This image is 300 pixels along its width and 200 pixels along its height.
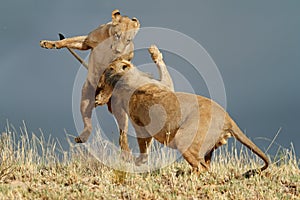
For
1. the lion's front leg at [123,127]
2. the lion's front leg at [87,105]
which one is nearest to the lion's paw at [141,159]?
the lion's front leg at [123,127]

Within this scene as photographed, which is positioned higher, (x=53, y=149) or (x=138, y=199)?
(x=53, y=149)

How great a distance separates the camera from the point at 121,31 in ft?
29.9

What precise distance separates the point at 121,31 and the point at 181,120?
2.62 metres

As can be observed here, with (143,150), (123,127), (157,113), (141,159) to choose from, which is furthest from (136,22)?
(157,113)

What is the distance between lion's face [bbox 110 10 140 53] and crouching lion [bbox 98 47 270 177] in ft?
4.72

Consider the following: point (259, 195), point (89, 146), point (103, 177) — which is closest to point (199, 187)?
point (259, 195)

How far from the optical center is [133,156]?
810cm

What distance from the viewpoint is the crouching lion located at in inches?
273

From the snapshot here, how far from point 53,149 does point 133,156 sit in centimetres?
125

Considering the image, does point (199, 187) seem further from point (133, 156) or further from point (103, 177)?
point (133, 156)

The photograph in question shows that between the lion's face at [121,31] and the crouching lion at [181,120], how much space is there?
1.44 metres

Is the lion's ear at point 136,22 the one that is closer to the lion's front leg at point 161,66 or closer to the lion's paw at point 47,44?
the lion's front leg at point 161,66

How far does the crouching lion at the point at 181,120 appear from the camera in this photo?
6.94 metres

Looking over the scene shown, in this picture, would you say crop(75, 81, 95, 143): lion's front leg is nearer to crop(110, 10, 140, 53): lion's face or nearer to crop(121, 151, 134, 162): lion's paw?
crop(110, 10, 140, 53): lion's face
